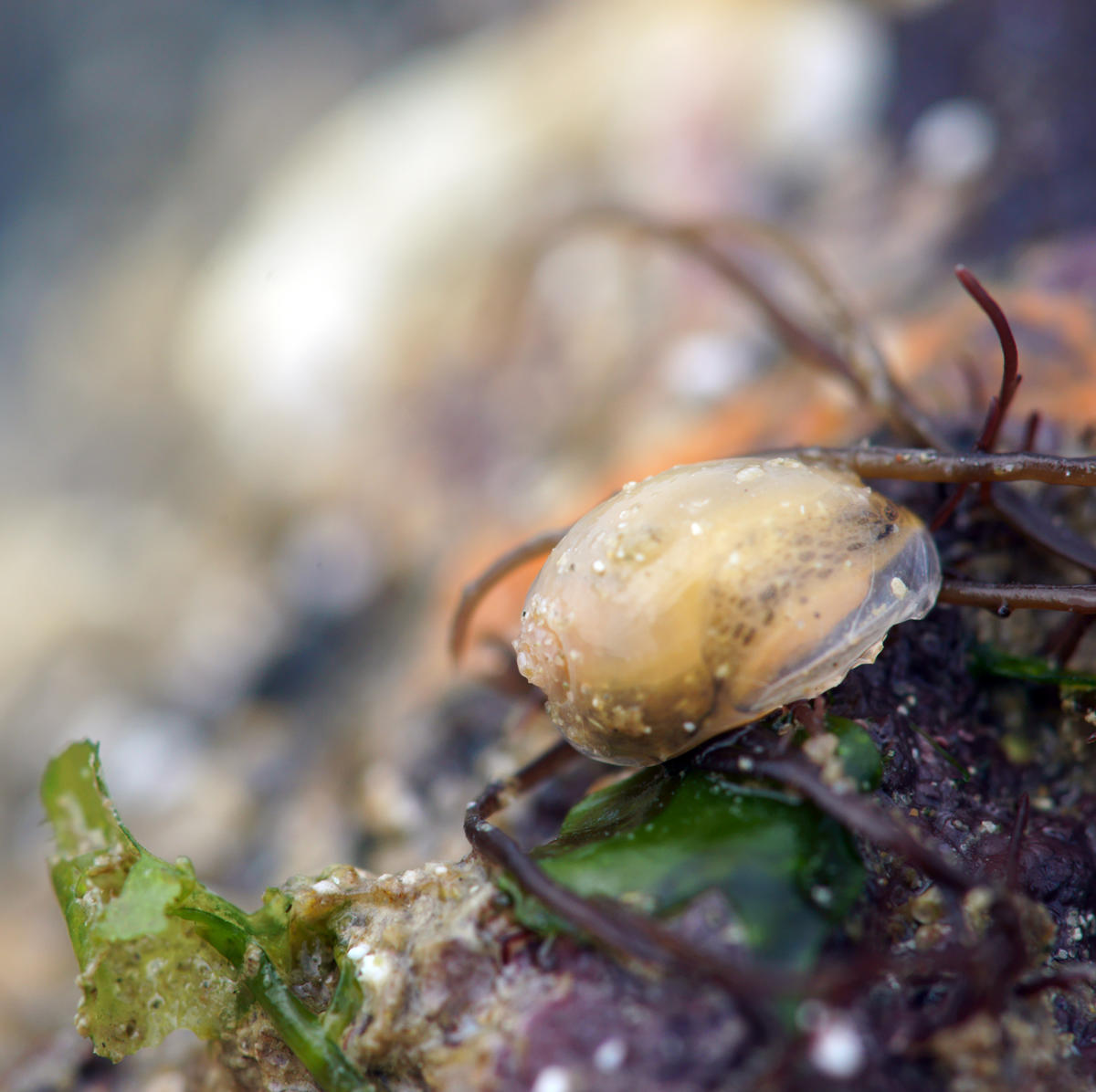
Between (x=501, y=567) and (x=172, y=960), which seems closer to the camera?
(x=172, y=960)

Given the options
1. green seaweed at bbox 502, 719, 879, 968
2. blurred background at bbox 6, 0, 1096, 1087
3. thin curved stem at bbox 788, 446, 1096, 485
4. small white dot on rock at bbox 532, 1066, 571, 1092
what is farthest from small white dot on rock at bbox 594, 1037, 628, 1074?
thin curved stem at bbox 788, 446, 1096, 485

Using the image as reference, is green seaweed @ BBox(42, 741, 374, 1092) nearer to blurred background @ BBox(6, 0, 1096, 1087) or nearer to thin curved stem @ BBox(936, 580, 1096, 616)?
blurred background @ BBox(6, 0, 1096, 1087)

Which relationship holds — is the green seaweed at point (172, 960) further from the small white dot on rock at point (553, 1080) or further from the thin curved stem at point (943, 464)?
the thin curved stem at point (943, 464)

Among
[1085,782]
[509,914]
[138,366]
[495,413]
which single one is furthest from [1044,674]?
[138,366]

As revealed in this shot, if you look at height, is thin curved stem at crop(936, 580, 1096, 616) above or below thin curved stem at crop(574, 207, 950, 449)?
below

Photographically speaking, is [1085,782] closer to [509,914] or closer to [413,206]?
[509,914]

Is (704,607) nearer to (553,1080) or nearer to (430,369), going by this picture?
(553,1080)

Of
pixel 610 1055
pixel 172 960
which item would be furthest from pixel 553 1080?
pixel 172 960
